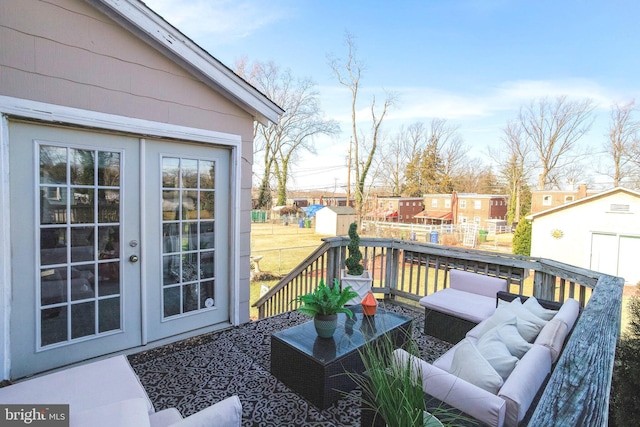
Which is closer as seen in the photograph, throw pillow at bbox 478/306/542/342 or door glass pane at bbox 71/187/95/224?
throw pillow at bbox 478/306/542/342

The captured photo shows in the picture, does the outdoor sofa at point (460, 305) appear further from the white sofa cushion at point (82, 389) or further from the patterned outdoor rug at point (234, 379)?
the white sofa cushion at point (82, 389)

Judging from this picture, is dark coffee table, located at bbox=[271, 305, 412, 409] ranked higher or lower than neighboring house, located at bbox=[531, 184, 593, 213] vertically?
lower

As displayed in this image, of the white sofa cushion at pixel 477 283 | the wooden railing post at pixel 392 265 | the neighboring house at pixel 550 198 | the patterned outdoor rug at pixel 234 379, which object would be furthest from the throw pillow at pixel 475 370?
the neighboring house at pixel 550 198

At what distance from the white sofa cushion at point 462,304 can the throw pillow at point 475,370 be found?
4.91 ft

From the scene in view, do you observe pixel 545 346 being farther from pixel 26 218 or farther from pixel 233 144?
pixel 26 218

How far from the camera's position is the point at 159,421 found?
60.1 inches

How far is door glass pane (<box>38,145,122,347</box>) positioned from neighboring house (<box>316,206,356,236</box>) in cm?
1752

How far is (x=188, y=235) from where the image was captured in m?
3.39

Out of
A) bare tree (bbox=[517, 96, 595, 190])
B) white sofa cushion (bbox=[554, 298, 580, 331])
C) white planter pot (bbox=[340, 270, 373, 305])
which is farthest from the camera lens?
bare tree (bbox=[517, 96, 595, 190])

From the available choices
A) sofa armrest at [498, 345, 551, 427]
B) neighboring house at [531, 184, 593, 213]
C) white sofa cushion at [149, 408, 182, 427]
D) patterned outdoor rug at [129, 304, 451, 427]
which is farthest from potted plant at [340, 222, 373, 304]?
neighboring house at [531, 184, 593, 213]

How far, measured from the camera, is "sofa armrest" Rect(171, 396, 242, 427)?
47.1 inches

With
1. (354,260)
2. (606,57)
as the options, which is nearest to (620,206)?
(606,57)

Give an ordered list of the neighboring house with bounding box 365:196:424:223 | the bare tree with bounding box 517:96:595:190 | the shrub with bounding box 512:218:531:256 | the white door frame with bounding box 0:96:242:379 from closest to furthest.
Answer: the white door frame with bounding box 0:96:242:379, the shrub with bounding box 512:218:531:256, the bare tree with bounding box 517:96:595:190, the neighboring house with bounding box 365:196:424:223

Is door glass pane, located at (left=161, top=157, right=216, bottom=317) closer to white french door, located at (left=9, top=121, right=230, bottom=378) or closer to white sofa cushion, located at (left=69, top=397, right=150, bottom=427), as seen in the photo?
white french door, located at (left=9, top=121, right=230, bottom=378)
